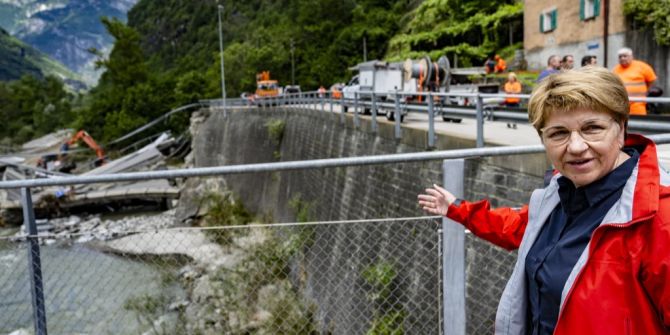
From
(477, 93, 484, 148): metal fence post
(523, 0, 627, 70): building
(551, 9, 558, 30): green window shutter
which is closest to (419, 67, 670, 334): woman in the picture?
(477, 93, 484, 148): metal fence post

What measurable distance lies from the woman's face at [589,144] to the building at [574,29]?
18.8 metres

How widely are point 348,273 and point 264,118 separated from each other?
17.7 m

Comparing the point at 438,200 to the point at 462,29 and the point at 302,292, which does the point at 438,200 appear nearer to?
the point at 302,292

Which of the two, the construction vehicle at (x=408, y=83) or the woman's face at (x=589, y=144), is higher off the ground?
the construction vehicle at (x=408, y=83)

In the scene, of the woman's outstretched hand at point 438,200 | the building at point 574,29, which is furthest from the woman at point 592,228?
the building at point 574,29

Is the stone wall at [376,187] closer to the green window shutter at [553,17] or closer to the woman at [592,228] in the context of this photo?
the woman at [592,228]

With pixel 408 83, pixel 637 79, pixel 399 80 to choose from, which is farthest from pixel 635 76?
pixel 399 80

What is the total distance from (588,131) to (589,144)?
0.15ft

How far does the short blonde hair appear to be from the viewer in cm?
174

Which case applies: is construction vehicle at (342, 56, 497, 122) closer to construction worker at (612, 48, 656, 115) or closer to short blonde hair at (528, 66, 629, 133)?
construction worker at (612, 48, 656, 115)

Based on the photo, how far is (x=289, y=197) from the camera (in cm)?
1947

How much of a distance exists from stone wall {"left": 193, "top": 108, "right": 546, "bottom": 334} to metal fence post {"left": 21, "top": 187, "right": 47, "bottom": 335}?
3.06 metres

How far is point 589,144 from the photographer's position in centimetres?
177

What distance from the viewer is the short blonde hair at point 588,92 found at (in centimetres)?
174
